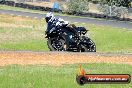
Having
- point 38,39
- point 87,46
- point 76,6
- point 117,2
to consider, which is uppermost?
point 87,46

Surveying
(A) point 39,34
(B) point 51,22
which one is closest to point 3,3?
(A) point 39,34

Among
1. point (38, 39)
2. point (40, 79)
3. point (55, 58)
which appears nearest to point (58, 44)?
point (55, 58)

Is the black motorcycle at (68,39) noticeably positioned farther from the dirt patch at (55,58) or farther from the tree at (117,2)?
the tree at (117,2)

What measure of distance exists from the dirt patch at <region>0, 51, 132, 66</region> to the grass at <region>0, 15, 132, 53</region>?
919 cm

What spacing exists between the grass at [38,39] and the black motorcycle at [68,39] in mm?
6540

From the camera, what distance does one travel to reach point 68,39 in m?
20.1

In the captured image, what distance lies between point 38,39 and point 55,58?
17.5m

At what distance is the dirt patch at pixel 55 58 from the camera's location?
14930 mm

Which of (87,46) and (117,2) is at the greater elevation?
(87,46)

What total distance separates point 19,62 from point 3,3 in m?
51.3

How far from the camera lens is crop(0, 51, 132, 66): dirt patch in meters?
14.9

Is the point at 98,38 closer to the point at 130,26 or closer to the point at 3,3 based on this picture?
the point at 130,26

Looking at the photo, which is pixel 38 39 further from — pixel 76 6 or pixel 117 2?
pixel 117 2

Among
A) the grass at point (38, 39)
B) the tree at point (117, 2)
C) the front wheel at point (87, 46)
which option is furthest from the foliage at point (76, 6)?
the front wheel at point (87, 46)
